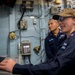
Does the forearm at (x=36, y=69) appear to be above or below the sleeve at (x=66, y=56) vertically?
below

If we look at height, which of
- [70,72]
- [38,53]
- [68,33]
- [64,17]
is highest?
[64,17]

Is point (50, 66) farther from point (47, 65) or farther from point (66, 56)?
point (66, 56)

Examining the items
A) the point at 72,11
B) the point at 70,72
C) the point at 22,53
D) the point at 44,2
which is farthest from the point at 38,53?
the point at 70,72

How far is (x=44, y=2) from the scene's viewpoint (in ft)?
14.9

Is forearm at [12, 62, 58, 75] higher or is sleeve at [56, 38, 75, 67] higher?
sleeve at [56, 38, 75, 67]

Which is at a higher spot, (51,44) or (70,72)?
(70,72)

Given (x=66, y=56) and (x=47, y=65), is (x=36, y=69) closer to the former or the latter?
(x=47, y=65)

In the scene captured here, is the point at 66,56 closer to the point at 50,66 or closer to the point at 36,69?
the point at 50,66

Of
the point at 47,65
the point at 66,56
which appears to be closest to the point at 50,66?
the point at 47,65

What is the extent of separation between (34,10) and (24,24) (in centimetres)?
40

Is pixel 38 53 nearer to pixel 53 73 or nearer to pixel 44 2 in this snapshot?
pixel 44 2

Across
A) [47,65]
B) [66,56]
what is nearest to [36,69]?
[47,65]

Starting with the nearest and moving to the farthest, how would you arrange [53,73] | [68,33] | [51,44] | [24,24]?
[53,73] < [68,33] < [51,44] < [24,24]

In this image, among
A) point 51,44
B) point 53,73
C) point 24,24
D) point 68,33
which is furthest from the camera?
point 24,24
